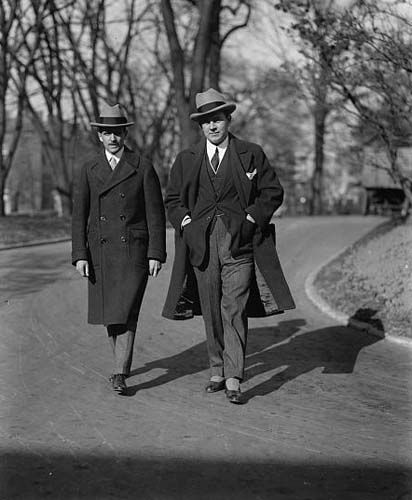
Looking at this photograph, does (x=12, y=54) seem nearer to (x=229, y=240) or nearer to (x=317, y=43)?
(x=317, y=43)

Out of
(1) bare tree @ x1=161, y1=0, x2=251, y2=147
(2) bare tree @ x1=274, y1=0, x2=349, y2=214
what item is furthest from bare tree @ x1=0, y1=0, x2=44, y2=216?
(2) bare tree @ x1=274, y1=0, x2=349, y2=214

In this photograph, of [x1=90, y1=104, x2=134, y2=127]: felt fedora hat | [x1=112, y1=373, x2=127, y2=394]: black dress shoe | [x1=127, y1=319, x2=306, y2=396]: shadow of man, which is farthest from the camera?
[x1=127, y1=319, x2=306, y2=396]: shadow of man

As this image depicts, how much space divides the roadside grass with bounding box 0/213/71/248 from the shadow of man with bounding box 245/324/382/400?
35.9 ft

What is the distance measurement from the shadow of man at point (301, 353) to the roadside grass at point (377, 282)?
53 centimetres

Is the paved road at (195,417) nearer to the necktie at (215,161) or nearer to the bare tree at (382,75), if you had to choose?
the necktie at (215,161)

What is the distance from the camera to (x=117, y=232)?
6.95 m

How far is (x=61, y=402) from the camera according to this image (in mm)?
6457

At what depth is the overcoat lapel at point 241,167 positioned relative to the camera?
21.9 ft

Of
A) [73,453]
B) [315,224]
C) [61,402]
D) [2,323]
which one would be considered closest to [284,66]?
[2,323]

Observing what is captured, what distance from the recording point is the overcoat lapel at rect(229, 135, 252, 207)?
668cm

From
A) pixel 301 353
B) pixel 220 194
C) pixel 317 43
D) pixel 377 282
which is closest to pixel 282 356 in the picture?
pixel 301 353

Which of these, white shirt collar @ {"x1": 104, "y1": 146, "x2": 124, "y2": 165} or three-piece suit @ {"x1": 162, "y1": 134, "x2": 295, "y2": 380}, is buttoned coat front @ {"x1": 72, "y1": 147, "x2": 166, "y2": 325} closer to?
white shirt collar @ {"x1": 104, "y1": 146, "x2": 124, "y2": 165}

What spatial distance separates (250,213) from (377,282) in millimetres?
6194

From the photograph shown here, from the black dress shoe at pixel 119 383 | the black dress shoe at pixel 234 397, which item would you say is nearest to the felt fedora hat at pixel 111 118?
the black dress shoe at pixel 119 383
